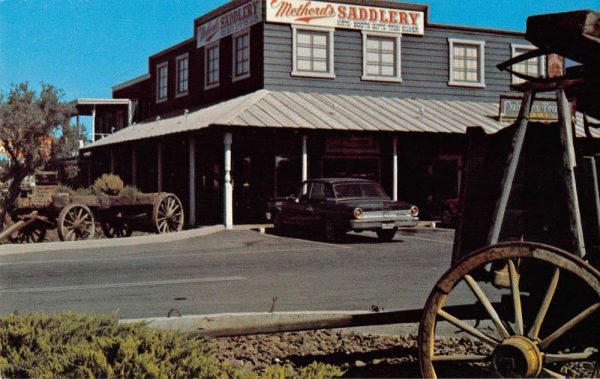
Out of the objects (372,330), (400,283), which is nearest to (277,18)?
(400,283)

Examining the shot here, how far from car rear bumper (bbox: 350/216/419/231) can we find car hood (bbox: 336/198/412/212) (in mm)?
278

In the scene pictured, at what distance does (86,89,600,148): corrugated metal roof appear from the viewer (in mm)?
20625

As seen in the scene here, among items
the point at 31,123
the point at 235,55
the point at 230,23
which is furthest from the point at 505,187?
the point at 31,123

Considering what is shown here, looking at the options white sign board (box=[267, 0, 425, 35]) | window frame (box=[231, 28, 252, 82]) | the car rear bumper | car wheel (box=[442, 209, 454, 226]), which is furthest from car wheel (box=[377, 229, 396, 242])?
white sign board (box=[267, 0, 425, 35])

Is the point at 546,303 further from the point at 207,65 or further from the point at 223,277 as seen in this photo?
the point at 207,65

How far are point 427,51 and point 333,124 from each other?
7.34m

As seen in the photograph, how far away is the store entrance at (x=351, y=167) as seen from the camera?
2606 cm

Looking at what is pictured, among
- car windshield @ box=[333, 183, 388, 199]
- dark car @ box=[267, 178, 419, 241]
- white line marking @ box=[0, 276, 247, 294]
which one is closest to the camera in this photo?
white line marking @ box=[0, 276, 247, 294]

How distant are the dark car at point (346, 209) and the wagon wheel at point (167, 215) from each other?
3086 millimetres

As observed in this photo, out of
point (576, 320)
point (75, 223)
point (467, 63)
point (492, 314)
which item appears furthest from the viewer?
point (467, 63)

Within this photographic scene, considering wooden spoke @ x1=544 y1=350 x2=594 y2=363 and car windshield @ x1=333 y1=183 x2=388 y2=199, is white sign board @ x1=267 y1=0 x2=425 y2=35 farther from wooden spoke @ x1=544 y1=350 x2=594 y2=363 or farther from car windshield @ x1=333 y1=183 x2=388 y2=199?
wooden spoke @ x1=544 y1=350 x2=594 y2=363

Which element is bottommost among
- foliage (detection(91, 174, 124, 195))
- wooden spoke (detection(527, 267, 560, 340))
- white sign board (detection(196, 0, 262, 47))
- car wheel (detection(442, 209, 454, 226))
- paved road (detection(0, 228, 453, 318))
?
paved road (detection(0, 228, 453, 318))

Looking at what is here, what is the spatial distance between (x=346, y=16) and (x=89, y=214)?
1240cm

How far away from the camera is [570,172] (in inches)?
134
